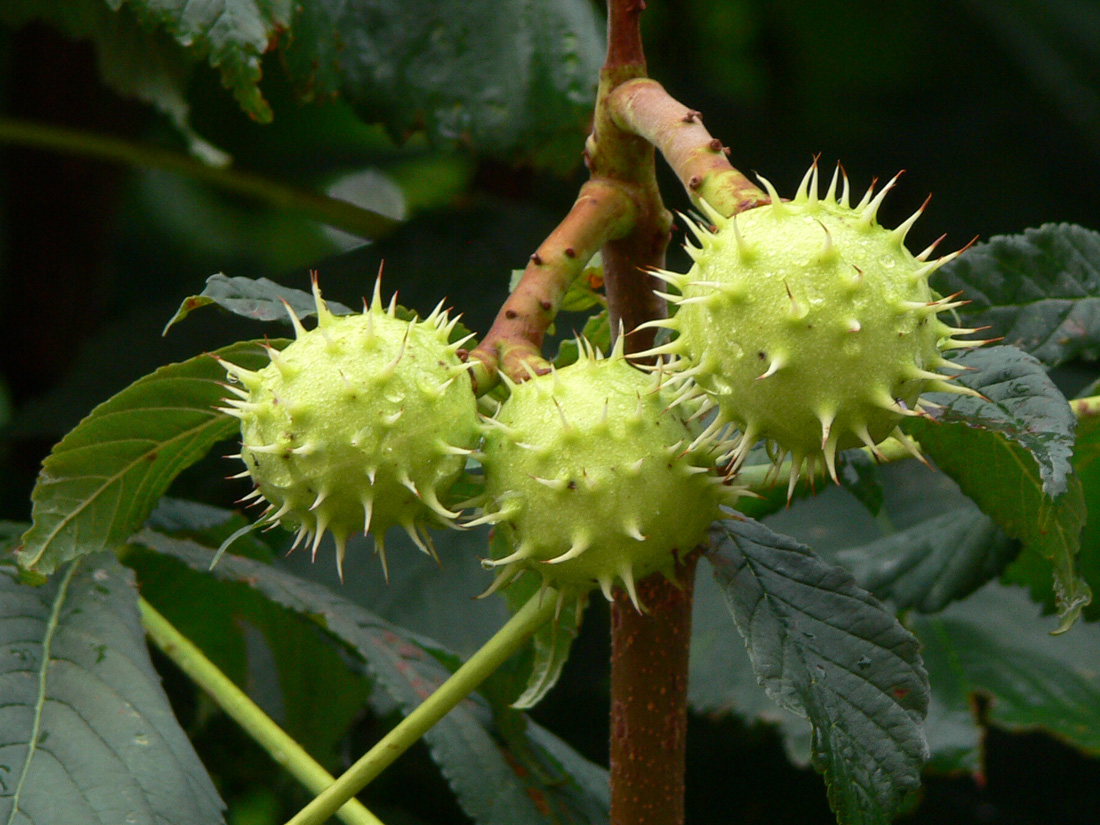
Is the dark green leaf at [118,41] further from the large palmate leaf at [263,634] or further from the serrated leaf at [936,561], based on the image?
the serrated leaf at [936,561]

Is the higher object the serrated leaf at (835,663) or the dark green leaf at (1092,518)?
the dark green leaf at (1092,518)

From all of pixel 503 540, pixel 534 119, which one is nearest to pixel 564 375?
pixel 503 540

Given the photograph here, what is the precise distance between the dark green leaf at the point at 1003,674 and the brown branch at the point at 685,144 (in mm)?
1168

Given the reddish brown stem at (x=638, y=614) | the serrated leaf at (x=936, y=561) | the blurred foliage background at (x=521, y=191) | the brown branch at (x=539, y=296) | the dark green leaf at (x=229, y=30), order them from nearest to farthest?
1. the brown branch at (x=539, y=296)
2. the reddish brown stem at (x=638, y=614)
3. the dark green leaf at (x=229, y=30)
4. the serrated leaf at (x=936, y=561)
5. the blurred foliage background at (x=521, y=191)

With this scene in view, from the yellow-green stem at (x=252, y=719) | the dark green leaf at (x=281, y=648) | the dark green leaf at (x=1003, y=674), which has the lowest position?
the dark green leaf at (x=281, y=648)

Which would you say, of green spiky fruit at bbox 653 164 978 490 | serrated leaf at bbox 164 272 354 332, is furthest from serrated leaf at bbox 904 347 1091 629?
serrated leaf at bbox 164 272 354 332

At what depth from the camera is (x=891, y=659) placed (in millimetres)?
1222

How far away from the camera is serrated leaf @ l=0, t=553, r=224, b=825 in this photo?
127cm

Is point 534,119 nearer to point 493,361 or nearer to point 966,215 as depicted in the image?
point 493,361

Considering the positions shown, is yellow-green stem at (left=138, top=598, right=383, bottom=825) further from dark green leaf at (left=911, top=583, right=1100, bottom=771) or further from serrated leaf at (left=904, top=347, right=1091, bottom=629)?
dark green leaf at (left=911, top=583, right=1100, bottom=771)

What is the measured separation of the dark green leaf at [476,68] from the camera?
205 cm

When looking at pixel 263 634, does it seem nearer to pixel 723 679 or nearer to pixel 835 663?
pixel 723 679

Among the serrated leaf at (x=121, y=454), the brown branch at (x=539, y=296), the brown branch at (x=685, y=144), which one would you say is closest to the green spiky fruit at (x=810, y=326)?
the brown branch at (x=685, y=144)

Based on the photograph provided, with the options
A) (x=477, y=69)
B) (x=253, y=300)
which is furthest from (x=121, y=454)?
(x=477, y=69)
